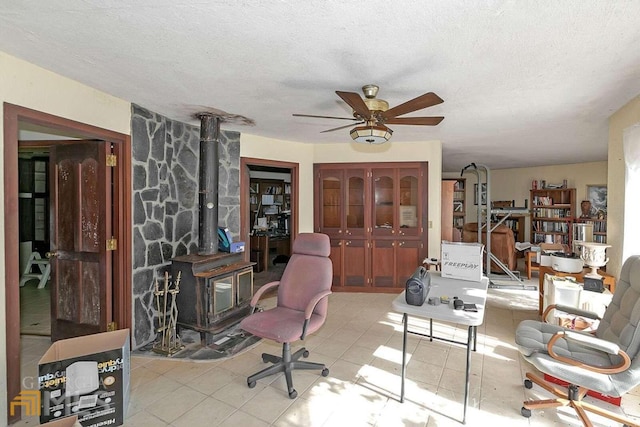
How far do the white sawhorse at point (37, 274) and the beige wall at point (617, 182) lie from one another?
7.53 metres

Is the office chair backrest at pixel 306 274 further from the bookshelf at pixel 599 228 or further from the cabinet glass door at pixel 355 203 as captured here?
the bookshelf at pixel 599 228

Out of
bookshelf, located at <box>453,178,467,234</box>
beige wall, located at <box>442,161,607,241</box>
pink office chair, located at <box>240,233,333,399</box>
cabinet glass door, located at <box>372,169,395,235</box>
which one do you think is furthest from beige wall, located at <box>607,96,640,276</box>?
bookshelf, located at <box>453,178,467,234</box>

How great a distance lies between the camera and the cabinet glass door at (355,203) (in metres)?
5.28

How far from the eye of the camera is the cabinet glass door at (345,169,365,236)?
5277 mm

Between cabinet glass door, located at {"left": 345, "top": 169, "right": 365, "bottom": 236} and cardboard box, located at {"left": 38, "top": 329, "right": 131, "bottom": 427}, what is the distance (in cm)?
364

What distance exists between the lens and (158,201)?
137 inches

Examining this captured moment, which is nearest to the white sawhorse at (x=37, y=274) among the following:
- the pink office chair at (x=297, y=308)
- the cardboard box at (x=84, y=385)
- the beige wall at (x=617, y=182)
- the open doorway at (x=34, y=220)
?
the open doorway at (x=34, y=220)

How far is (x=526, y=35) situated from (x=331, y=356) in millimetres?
2881

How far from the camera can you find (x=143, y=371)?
284cm

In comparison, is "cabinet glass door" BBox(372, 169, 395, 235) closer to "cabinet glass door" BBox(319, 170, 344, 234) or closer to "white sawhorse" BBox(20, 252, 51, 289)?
"cabinet glass door" BBox(319, 170, 344, 234)

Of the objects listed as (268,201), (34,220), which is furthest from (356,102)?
(34,220)

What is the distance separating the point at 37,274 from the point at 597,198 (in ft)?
36.9

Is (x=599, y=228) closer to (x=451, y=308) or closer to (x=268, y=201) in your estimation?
(x=451, y=308)

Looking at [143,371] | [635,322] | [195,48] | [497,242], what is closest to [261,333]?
[143,371]
